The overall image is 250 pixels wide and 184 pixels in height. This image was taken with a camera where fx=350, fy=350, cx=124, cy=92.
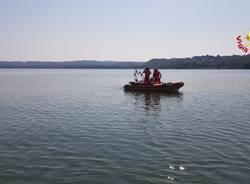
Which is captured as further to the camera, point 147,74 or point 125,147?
point 147,74

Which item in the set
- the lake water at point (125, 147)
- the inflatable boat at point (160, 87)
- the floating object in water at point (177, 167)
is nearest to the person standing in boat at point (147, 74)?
the inflatable boat at point (160, 87)

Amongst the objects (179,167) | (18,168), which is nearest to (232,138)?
(179,167)

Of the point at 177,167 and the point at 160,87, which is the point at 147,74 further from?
the point at 177,167

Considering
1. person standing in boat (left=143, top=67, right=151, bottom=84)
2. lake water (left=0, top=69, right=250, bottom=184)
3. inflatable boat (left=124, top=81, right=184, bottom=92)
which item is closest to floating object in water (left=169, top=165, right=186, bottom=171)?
lake water (left=0, top=69, right=250, bottom=184)

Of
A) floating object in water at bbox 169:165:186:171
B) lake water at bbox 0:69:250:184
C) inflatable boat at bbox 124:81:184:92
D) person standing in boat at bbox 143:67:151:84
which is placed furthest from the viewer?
person standing in boat at bbox 143:67:151:84

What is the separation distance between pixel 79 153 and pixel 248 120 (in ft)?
34.9

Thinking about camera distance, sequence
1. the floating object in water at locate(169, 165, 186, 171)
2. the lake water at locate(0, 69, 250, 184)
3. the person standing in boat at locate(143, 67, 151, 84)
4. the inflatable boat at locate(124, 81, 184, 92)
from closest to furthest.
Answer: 1. the lake water at locate(0, 69, 250, 184)
2. the floating object in water at locate(169, 165, 186, 171)
3. the inflatable boat at locate(124, 81, 184, 92)
4. the person standing in boat at locate(143, 67, 151, 84)

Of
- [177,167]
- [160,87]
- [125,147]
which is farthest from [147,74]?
[177,167]

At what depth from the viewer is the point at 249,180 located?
31.6ft

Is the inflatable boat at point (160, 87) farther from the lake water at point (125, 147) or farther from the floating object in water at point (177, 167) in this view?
the floating object in water at point (177, 167)

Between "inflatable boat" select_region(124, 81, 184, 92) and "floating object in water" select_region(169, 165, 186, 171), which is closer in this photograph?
"floating object in water" select_region(169, 165, 186, 171)

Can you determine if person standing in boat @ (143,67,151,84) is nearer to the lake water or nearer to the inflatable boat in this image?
the inflatable boat

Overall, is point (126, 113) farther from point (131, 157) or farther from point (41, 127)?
point (131, 157)

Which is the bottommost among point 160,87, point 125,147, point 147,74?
point 125,147
